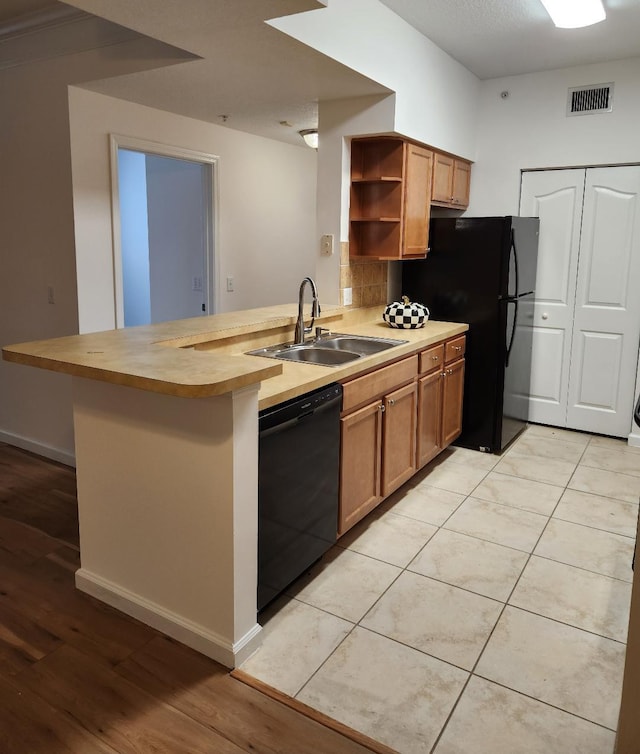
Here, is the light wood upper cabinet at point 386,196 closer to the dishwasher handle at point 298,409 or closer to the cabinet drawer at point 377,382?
the cabinet drawer at point 377,382

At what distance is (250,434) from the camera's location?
1.98m

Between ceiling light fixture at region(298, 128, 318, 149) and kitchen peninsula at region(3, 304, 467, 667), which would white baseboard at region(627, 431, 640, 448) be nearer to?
kitchen peninsula at region(3, 304, 467, 667)

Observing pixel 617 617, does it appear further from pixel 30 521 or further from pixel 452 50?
pixel 452 50

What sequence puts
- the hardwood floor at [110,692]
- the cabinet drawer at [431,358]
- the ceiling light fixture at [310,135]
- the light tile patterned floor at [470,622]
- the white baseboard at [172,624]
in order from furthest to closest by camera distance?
the ceiling light fixture at [310,135]
the cabinet drawer at [431,358]
the white baseboard at [172,624]
the light tile patterned floor at [470,622]
the hardwood floor at [110,692]

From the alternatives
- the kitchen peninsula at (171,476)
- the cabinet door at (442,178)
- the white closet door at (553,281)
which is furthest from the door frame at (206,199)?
the white closet door at (553,281)

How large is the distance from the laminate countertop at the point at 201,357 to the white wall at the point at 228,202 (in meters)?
0.86

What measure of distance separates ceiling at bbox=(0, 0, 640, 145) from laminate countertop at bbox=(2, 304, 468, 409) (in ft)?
3.91

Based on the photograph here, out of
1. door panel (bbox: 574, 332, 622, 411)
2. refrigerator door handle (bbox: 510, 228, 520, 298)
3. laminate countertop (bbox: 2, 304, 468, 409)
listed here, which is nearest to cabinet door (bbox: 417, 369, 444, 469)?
laminate countertop (bbox: 2, 304, 468, 409)

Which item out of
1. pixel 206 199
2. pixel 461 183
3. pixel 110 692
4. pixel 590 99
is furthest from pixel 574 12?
pixel 110 692

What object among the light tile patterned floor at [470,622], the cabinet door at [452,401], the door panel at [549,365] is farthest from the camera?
the door panel at [549,365]

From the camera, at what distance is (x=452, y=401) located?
399cm

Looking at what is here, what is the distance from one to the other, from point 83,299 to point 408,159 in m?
2.04

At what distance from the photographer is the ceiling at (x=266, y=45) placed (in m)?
2.28

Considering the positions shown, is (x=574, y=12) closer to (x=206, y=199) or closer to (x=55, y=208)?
(x=206, y=199)
